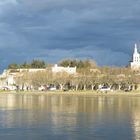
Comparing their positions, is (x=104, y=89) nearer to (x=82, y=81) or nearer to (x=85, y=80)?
(x=85, y=80)

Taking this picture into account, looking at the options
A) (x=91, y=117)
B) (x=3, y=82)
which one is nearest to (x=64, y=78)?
(x=3, y=82)

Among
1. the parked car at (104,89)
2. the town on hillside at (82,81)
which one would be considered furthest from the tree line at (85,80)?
the parked car at (104,89)

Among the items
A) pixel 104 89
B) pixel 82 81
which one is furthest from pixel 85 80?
pixel 104 89

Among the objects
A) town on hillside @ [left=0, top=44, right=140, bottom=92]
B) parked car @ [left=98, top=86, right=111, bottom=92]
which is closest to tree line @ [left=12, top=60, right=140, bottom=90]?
town on hillside @ [left=0, top=44, right=140, bottom=92]

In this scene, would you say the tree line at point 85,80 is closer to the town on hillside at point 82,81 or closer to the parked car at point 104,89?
the town on hillside at point 82,81

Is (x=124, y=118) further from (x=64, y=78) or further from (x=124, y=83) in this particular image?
(x=64, y=78)

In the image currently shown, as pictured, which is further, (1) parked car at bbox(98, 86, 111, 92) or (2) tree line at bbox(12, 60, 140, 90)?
(2) tree line at bbox(12, 60, 140, 90)

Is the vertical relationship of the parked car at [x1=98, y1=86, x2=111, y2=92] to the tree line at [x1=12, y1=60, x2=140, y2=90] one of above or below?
below

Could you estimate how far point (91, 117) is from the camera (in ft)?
167

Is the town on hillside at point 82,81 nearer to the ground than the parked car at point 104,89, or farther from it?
farther from it

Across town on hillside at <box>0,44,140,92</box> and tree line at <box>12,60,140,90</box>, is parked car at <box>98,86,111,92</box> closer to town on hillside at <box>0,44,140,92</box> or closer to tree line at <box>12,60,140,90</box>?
town on hillside at <box>0,44,140,92</box>

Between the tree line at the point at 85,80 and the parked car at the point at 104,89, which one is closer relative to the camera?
the parked car at the point at 104,89

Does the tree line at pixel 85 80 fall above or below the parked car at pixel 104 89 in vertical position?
above

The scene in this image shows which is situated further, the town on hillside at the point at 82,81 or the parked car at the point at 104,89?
the town on hillside at the point at 82,81
